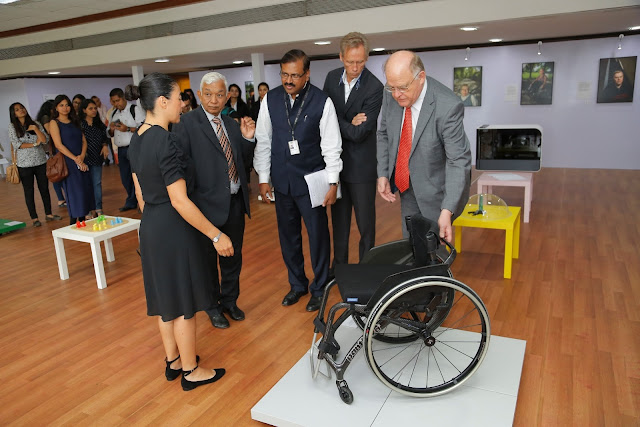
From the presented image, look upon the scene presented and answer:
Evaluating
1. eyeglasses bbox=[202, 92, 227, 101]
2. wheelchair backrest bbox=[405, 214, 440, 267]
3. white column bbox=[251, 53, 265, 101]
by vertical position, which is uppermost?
white column bbox=[251, 53, 265, 101]

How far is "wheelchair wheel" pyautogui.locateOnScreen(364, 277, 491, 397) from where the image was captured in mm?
2236

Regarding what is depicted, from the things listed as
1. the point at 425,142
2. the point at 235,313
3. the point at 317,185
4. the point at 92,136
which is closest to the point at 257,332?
the point at 235,313

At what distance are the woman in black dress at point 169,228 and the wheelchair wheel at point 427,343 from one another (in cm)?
91

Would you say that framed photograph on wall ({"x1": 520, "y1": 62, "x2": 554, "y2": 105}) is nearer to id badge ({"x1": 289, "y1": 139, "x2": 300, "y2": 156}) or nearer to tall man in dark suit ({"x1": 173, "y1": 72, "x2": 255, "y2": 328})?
id badge ({"x1": 289, "y1": 139, "x2": 300, "y2": 156})

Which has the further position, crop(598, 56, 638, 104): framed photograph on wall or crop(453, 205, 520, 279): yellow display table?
crop(598, 56, 638, 104): framed photograph on wall

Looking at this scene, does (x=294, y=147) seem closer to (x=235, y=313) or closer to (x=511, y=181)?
(x=235, y=313)

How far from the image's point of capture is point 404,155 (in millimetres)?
2967

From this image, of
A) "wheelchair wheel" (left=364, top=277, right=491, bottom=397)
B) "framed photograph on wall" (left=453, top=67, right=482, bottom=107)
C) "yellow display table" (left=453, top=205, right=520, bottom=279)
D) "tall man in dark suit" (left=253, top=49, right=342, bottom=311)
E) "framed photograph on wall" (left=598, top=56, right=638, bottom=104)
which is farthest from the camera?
"framed photograph on wall" (left=453, top=67, right=482, bottom=107)

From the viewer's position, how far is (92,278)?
14.8 ft

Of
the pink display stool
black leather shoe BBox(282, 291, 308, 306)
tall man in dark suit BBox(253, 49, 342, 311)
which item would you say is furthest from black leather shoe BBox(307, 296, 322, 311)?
the pink display stool

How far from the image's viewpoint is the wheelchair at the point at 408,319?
2.26 m

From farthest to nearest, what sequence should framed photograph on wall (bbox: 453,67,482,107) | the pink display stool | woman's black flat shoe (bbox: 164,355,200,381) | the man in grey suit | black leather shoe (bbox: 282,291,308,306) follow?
framed photograph on wall (bbox: 453,67,482,107) → the pink display stool → black leather shoe (bbox: 282,291,308,306) → woman's black flat shoe (bbox: 164,355,200,381) → the man in grey suit

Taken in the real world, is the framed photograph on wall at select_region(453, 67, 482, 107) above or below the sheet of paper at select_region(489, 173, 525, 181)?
above

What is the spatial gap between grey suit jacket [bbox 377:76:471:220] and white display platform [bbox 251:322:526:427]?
35.4 inches
